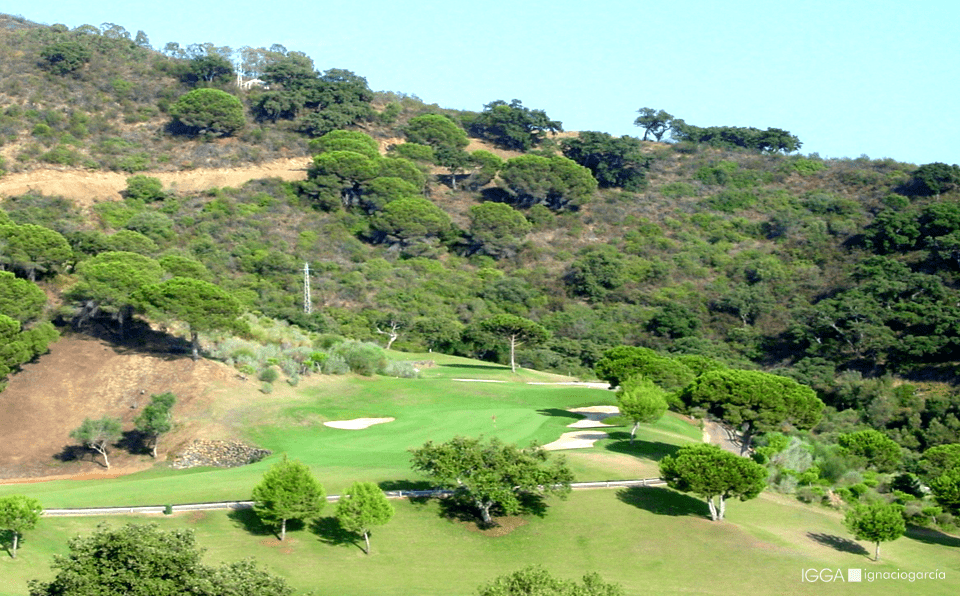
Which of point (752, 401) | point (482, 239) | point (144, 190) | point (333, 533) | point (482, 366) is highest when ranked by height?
point (144, 190)

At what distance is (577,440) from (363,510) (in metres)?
20.0

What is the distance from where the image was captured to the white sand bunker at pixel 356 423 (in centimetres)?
5138

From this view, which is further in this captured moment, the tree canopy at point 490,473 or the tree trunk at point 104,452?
the tree trunk at point 104,452

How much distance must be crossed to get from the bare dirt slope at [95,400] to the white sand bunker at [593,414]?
18074 millimetres

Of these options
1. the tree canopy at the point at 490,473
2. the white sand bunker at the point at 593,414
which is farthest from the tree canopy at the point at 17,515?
the white sand bunker at the point at 593,414

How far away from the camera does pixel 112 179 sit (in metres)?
104

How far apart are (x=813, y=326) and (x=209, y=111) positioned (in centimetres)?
7002

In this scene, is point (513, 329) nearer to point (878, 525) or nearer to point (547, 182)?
point (878, 525)

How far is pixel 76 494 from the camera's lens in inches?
1439

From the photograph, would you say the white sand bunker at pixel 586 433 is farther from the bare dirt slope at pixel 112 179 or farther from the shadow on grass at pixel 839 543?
the bare dirt slope at pixel 112 179

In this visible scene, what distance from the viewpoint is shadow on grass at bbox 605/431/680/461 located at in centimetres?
4756

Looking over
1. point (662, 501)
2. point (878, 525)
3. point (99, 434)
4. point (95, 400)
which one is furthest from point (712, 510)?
point (95, 400)

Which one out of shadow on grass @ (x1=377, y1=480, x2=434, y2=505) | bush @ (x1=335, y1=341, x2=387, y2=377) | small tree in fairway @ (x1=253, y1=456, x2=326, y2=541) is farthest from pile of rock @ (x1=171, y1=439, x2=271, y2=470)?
bush @ (x1=335, y1=341, x2=387, y2=377)

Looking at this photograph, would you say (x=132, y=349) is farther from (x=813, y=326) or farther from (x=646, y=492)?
(x=813, y=326)
